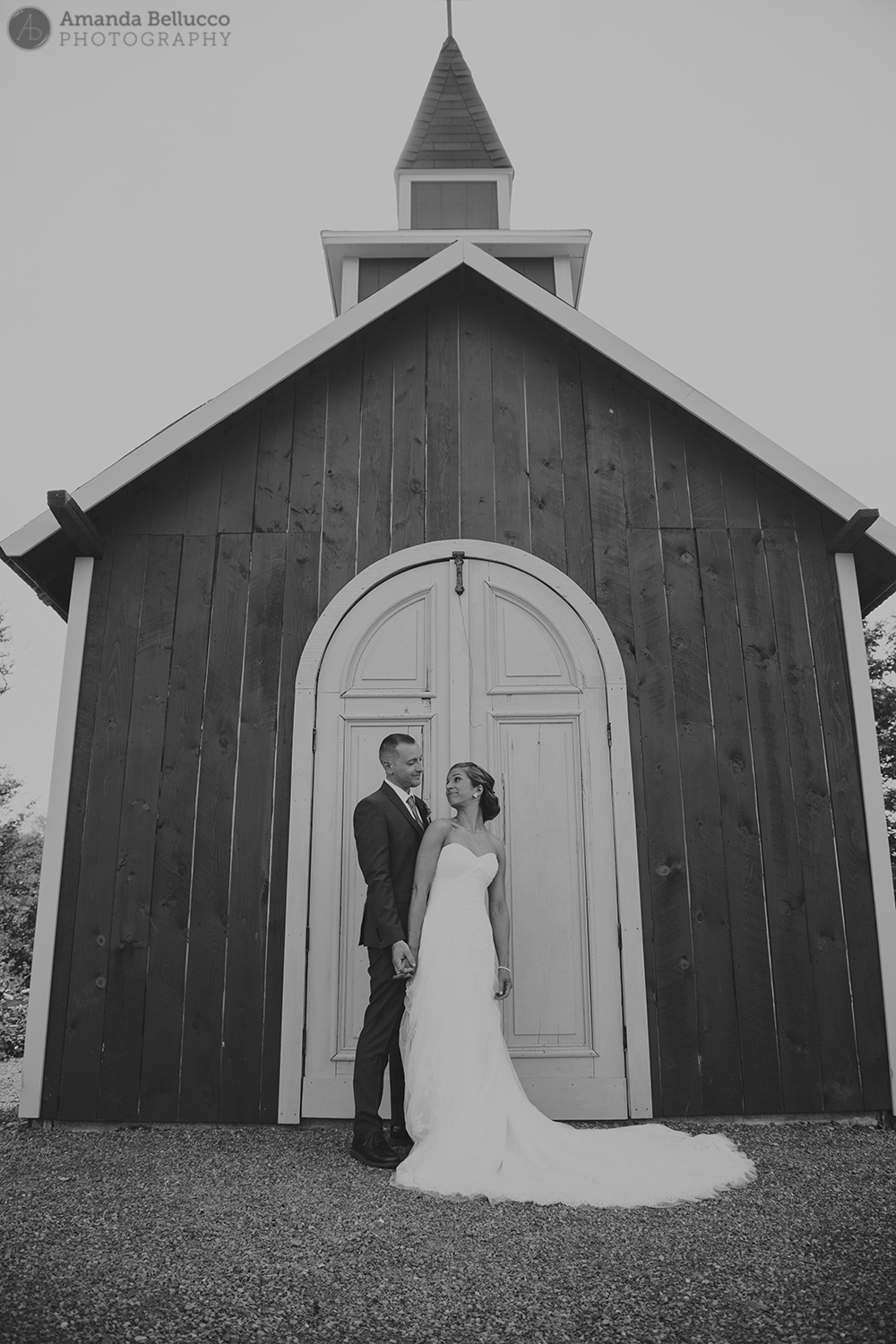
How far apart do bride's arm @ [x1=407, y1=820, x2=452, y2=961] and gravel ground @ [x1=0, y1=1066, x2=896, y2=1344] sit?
3.59ft

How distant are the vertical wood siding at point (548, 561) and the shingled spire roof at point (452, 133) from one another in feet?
15.1

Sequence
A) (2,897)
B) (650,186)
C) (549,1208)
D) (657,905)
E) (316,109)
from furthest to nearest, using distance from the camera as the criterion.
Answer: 1. (2,897)
2. (316,109)
3. (650,186)
4. (657,905)
5. (549,1208)

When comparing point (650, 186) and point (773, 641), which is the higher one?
point (650, 186)

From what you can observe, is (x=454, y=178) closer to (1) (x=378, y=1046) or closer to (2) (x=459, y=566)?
(2) (x=459, y=566)

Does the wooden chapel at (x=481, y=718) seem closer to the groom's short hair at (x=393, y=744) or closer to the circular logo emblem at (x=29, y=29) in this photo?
the groom's short hair at (x=393, y=744)

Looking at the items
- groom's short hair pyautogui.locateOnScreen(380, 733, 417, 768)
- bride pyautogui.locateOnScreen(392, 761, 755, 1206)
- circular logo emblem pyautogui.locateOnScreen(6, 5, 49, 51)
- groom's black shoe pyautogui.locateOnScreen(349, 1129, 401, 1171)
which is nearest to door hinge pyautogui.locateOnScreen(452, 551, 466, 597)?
groom's short hair pyautogui.locateOnScreen(380, 733, 417, 768)

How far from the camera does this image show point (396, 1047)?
4.38 m

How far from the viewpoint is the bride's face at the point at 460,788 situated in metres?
4.53

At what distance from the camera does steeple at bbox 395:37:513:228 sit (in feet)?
31.6

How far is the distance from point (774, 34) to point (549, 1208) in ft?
50.6

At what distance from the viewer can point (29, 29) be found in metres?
8.64

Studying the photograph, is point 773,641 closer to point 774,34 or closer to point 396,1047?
point 396,1047

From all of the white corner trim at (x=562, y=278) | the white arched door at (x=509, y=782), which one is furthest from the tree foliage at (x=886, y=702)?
the white arched door at (x=509, y=782)

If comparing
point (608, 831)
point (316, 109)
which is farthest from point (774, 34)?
point (608, 831)
